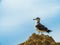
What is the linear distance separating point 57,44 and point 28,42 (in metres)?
2.02

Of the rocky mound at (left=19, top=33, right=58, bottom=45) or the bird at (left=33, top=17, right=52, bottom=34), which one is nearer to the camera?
the rocky mound at (left=19, top=33, right=58, bottom=45)

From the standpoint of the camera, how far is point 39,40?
22.2 meters

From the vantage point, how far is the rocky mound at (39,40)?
21.9 metres

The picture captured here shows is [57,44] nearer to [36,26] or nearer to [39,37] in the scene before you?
[39,37]

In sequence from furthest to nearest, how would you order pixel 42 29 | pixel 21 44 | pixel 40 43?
pixel 42 29, pixel 21 44, pixel 40 43

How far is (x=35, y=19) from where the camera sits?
26562 millimetres

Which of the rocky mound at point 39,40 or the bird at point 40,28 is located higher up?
the bird at point 40,28

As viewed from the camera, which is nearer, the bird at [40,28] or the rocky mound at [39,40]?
the rocky mound at [39,40]

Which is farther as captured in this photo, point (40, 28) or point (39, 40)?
point (40, 28)

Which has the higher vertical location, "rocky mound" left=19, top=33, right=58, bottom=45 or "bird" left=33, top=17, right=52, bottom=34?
"bird" left=33, top=17, right=52, bottom=34

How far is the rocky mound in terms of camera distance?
21859 millimetres

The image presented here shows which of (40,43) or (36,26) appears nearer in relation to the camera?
(40,43)

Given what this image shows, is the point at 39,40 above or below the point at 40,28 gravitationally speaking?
below

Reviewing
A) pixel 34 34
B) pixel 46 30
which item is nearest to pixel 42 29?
pixel 46 30
